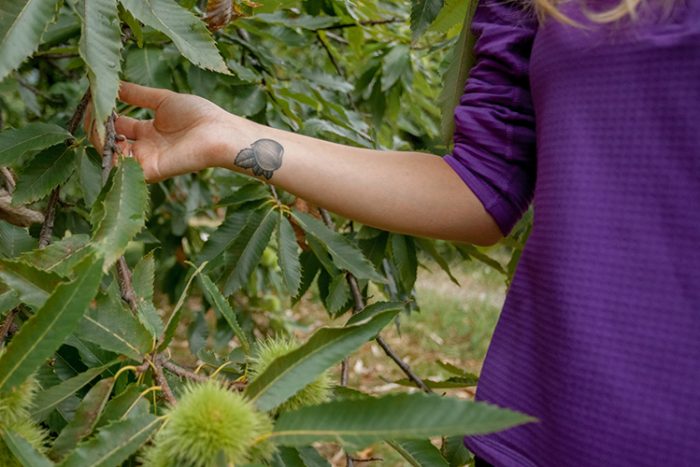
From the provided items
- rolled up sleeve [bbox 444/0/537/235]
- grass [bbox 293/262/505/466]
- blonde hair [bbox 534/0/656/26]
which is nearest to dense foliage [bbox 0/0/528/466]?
rolled up sleeve [bbox 444/0/537/235]

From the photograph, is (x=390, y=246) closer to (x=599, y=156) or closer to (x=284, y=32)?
(x=284, y=32)

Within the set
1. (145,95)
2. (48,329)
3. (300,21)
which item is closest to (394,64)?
(300,21)

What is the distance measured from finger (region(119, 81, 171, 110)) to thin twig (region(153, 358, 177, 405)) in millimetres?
505

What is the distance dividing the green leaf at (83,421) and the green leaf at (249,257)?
54 centimetres

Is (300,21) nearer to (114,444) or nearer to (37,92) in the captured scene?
(37,92)

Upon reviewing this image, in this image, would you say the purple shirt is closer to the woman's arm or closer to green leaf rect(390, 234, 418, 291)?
the woman's arm

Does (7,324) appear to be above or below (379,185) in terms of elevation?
below

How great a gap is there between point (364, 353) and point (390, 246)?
2.92 meters

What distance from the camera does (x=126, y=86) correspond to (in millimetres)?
1161

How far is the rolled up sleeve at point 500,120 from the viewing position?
3.18 feet

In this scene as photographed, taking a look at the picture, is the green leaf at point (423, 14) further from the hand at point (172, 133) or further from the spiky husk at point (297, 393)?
the spiky husk at point (297, 393)

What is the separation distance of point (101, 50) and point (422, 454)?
1.92 feet

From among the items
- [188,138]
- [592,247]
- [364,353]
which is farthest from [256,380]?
[364,353]

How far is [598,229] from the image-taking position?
78 centimetres
